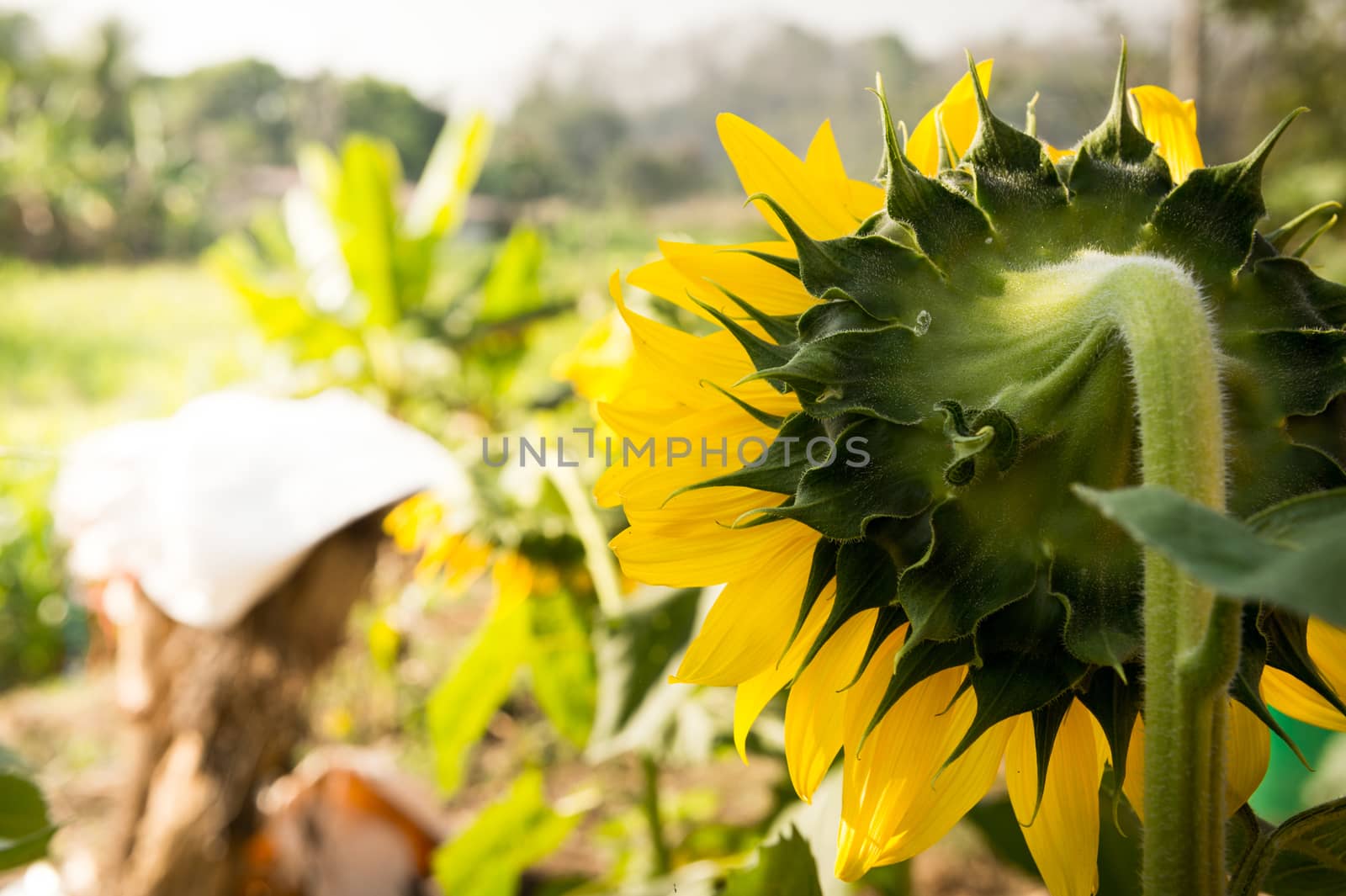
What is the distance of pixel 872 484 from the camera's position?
193 millimetres

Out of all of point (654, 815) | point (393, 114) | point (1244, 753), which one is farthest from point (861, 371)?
point (393, 114)

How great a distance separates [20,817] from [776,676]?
17cm

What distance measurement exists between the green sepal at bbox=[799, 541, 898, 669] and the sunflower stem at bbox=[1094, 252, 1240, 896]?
0.05m

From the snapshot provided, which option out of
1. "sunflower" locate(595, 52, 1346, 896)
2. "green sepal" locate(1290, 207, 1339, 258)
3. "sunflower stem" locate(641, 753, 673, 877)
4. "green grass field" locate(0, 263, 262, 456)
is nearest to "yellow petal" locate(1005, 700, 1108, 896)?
"sunflower" locate(595, 52, 1346, 896)

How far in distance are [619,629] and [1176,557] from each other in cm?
45

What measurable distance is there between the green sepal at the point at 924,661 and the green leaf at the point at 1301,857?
0.18 ft

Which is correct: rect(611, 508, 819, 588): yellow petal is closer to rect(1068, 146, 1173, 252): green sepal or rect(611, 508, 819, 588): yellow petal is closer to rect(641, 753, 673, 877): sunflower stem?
rect(1068, 146, 1173, 252): green sepal

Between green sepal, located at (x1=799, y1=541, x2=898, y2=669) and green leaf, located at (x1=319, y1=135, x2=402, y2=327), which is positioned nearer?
green sepal, located at (x1=799, y1=541, x2=898, y2=669)

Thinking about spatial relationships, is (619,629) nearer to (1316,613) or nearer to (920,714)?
(920,714)

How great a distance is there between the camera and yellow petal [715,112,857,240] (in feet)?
0.82

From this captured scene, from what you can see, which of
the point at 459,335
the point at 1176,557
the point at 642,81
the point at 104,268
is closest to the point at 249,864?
the point at 459,335

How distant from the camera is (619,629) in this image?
55 centimetres

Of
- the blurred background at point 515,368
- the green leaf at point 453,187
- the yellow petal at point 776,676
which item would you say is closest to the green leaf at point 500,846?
the blurred background at point 515,368

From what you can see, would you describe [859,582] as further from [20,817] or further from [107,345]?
[107,345]
